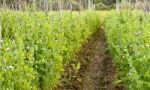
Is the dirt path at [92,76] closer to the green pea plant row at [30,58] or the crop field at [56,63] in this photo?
the crop field at [56,63]

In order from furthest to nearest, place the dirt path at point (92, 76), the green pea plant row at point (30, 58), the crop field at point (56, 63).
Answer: the dirt path at point (92, 76)
the crop field at point (56, 63)
the green pea plant row at point (30, 58)

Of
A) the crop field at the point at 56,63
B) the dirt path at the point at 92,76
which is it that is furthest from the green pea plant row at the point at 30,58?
the dirt path at the point at 92,76

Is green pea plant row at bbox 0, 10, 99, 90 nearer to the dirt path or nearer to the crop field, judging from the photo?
the crop field

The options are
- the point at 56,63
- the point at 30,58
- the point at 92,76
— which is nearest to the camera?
the point at 30,58

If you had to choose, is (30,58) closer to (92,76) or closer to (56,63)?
(56,63)

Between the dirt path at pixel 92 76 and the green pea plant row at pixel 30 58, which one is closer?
the green pea plant row at pixel 30 58

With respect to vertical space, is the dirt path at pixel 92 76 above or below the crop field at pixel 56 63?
below

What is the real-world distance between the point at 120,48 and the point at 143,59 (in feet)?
10.4

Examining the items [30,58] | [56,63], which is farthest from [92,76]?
[30,58]

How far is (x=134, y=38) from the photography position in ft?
27.5

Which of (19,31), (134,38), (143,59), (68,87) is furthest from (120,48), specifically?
(143,59)

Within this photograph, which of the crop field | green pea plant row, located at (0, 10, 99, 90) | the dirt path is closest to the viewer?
green pea plant row, located at (0, 10, 99, 90)

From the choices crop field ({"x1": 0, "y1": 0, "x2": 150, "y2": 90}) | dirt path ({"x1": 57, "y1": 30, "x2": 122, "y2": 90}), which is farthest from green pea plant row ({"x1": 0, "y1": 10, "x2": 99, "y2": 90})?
dirt path ({"x1": 57, "y1": 30, "x2": 122, "y2": 90})

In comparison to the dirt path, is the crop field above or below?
above
